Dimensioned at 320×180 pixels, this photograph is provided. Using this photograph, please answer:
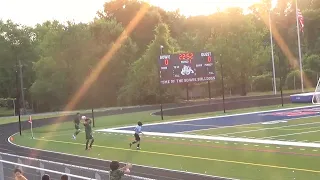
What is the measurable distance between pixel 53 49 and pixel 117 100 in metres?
14.3

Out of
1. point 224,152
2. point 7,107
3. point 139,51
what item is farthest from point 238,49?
point 224,152

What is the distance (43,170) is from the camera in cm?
1154

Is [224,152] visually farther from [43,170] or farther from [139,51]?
[139,51]

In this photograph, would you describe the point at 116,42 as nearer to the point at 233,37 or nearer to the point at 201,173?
the point at 233,37

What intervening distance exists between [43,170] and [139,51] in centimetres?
7390

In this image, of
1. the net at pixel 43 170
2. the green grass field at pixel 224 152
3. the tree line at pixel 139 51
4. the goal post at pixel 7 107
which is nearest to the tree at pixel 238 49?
the tree line at pixel 139 51

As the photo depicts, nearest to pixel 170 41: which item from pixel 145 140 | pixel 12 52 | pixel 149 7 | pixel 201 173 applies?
pixel 149 7

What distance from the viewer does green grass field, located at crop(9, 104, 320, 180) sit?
1703 cm

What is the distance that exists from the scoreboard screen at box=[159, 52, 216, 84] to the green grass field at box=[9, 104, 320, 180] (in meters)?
14.8

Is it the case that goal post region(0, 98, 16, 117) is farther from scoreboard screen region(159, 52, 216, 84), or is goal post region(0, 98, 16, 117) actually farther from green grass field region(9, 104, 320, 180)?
green grass field region(9, 104, 320, 180)

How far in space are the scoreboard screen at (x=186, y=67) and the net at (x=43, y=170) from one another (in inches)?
1338

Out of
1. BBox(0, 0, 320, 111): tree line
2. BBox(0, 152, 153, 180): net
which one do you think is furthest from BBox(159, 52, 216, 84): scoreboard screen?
BBox(0, 152, 153, 180): net

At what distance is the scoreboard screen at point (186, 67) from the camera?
47438mm

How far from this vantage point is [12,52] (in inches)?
3568
